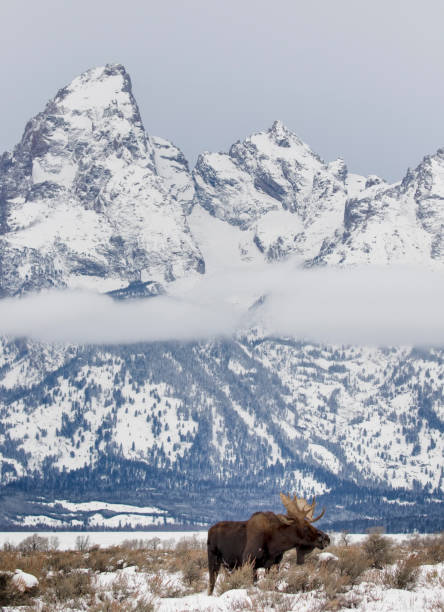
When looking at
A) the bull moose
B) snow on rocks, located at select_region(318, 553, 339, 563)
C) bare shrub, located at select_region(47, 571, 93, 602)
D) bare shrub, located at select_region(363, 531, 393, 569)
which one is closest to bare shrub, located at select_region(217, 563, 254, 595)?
the bull moose

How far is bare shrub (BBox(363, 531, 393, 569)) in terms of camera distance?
31.0 meters

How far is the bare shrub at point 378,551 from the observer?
3101 centimetres

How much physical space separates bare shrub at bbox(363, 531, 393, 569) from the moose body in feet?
32.3

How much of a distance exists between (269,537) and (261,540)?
24cm

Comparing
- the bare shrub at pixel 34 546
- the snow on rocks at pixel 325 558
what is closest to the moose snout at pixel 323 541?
the snow on rocks at pixel 325 558

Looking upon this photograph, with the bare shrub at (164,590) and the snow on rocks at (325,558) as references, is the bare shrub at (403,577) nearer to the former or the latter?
the snow on rocks at (325,558)

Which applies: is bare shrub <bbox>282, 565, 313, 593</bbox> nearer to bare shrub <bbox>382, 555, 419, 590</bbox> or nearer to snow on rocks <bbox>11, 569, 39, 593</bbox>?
bare shrub <bbox>382, 555, 419, 590</bbox>

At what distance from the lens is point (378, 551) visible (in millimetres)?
32281

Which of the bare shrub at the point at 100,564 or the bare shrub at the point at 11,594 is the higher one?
the bare shrub at the point at 11,594

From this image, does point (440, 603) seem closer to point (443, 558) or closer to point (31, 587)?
point (31, 587)

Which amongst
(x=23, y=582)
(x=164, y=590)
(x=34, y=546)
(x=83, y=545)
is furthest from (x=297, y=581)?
(x=34, y=546)

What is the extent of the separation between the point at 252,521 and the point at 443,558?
588 inches

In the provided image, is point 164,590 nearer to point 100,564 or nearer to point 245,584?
point 245,584

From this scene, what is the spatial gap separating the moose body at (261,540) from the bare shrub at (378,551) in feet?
32.3
